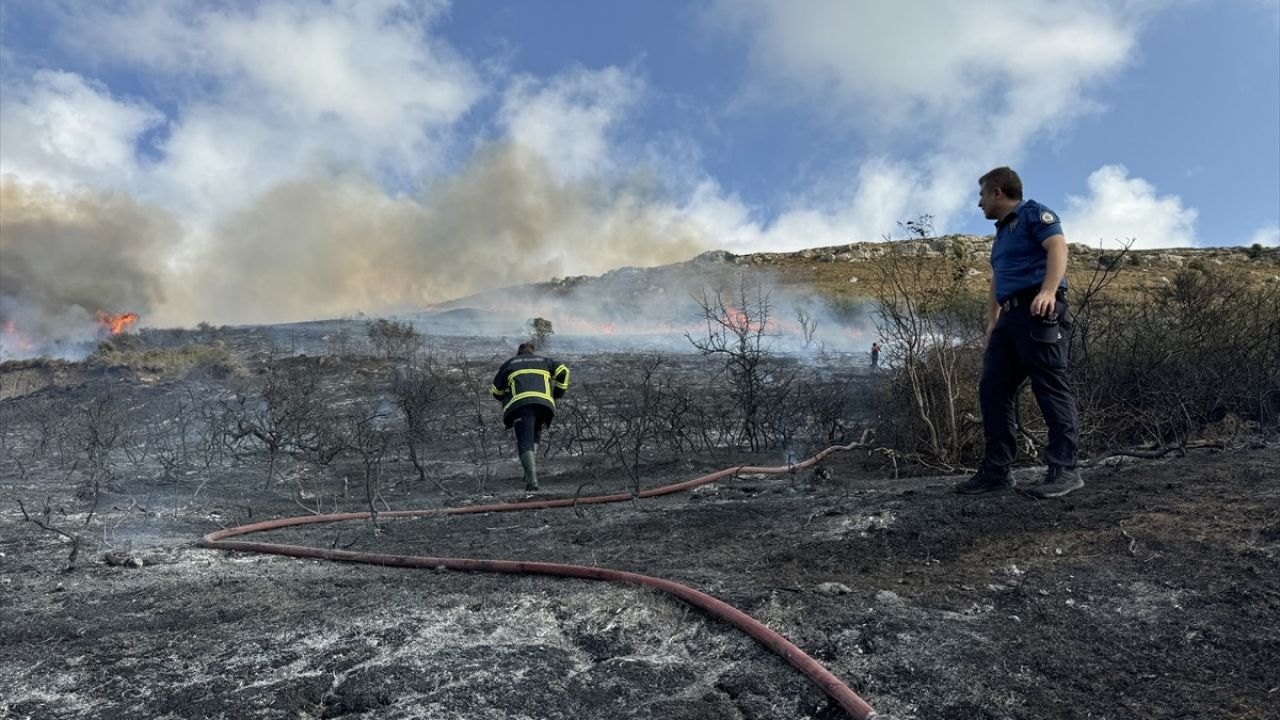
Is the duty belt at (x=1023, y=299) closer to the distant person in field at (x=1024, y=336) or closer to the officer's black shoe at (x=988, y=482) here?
the distant person in field at (x=1024, y=336)

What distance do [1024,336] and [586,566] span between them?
218 centimetres

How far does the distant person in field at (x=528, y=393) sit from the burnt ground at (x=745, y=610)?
245cm

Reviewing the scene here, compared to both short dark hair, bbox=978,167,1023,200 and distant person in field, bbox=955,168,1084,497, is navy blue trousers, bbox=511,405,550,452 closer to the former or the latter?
distant person in field, bbox=955,168,1084,497

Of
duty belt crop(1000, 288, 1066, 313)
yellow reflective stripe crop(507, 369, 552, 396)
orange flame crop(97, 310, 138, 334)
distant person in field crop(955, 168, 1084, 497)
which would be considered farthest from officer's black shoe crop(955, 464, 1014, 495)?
orange flame crop(97, 310, 138, 334)

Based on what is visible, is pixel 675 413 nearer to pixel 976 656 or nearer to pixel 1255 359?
pixel 1255 359

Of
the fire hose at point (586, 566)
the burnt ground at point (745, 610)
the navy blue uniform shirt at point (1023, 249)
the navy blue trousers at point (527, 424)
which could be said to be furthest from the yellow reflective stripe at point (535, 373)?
the navy blue uniform shirt at point (1023, 249)

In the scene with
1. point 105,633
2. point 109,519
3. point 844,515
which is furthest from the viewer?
point 109,519

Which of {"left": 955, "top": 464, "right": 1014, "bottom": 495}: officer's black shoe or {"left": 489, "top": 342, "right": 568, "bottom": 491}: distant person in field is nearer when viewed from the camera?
{"left": 955, "top": 464, "right": 1014, "bottom": 495}: officer's black shoe

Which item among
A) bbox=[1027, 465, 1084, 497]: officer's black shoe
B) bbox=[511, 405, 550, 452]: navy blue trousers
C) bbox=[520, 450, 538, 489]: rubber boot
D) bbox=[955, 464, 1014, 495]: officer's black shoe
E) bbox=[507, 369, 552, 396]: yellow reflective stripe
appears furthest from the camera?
bbox=[507, 369, 552, 396]: yellow reflective stripe

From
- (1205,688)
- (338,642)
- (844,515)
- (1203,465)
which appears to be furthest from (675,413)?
(1205,688)

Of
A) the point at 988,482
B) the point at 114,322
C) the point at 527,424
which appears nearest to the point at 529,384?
the point at 527,424

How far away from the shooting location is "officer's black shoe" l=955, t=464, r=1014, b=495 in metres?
3.64

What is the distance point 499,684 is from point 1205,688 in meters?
1.77

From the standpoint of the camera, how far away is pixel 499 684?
2.15 meters
